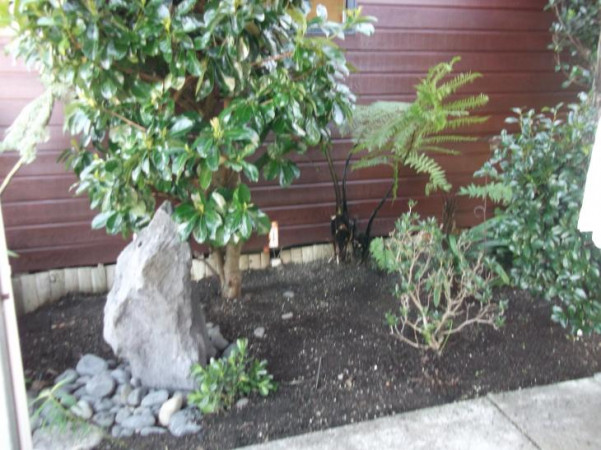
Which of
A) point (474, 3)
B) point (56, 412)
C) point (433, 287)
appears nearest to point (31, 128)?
point (56, 412)

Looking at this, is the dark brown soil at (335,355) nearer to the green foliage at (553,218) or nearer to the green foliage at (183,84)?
the green foliage at (553,218)

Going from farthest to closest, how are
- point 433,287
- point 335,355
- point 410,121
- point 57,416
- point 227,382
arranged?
point 410,121 < point 433,287 < point 335,355 < point 227,382 < point 57,416

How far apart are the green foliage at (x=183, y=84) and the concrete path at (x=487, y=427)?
3.45 ft

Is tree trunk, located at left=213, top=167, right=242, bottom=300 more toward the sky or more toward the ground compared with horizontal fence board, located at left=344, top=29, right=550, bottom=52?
more toward the ground

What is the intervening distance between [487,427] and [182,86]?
224cm

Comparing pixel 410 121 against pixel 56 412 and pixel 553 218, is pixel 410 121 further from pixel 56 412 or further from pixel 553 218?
pixel 56 412

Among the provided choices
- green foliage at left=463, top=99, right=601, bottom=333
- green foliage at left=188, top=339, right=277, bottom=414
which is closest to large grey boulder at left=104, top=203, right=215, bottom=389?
green foliage at left=188, top=339, right=277, bottom=414

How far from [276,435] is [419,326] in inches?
48.3

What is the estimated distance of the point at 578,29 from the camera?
14.2ft

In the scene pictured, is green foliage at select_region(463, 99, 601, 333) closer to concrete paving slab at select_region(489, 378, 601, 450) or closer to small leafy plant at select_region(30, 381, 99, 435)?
concrete paving slab at select_region(489, 378, 601, 450)

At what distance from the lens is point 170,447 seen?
2.34 metres

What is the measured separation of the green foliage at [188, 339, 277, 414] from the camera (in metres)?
2.52

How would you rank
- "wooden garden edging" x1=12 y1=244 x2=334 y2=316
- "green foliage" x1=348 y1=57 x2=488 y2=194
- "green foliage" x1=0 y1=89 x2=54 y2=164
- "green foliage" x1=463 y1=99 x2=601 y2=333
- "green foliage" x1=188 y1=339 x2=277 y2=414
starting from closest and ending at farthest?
"green foliage" x1=188 y1=339 x2=277 y2=414
"green foliage" x1=0 y1=89 x2=54 y2=164
"green foliage" x1=463 y1=99 x2=601 y2=333
"green foliage" x1=348 y1=57 x2=488 y2=194
"wooden garden edging" x1=12 y1=244 x2=334 y2=316

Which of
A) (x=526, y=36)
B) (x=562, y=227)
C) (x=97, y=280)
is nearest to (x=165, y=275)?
(x=97, y=280)
